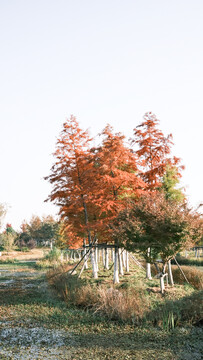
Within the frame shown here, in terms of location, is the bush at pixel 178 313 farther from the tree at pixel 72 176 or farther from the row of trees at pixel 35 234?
the row of trees at pixel 35 234

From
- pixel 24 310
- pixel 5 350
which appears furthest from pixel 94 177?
pixel 5 350

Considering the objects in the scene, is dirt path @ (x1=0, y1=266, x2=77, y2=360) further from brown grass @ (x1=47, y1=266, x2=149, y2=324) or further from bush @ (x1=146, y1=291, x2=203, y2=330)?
bush @ (x1=146, y1=291, x2=203, y2=330)

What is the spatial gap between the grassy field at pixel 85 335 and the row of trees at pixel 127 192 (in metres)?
2.70

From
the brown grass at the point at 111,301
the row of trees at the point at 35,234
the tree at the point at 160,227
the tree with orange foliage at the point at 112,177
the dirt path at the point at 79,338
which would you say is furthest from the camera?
the row of trees at the point at 35,234

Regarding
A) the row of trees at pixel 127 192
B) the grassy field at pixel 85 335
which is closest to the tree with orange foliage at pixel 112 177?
the row of trees at pixel 127 192

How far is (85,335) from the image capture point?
10.1 m

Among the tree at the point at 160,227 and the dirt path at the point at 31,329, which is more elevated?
the tree at the point at 160,227

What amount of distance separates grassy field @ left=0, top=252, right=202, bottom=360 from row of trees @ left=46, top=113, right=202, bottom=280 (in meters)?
2.70

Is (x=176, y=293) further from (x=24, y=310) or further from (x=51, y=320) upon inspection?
(x=24, y=310)

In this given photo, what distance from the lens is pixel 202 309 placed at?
11.5 meters

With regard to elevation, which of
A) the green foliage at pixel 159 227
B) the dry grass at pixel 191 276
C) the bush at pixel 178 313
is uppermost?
the green foliage at pixel 159 227

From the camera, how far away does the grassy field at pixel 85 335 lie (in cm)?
856

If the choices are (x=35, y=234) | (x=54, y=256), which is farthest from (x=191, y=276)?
(x=35, y=234)

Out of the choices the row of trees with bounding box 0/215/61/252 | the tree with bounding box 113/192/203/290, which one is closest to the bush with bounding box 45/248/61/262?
the row of trees with bounding box 0/215/61/252
